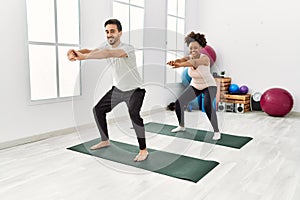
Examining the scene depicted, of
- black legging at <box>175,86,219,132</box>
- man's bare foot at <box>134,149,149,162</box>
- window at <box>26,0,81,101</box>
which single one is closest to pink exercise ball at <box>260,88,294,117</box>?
black legging at <box>175,86,219,132</box>

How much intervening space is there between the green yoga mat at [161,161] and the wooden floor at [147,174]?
0.09m

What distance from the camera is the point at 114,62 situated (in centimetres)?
269

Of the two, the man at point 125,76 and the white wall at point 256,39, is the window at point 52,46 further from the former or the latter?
the white wall at point 256,39

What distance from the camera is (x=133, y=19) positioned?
4688mm

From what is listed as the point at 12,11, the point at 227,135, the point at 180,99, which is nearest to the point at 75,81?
the point at 12,11

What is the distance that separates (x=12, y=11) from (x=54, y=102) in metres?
1.14

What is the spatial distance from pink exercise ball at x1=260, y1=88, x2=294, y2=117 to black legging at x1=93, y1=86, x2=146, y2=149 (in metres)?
3.08

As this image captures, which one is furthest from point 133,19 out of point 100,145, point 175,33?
point 100,145

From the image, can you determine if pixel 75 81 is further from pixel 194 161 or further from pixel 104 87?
pixel 194 161

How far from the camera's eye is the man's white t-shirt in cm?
261

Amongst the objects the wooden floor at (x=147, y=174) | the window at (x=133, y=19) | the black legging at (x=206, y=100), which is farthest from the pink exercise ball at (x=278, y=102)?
the window at (x=133, y=19)

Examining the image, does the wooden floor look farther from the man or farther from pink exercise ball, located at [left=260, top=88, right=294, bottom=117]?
pink exercise ball, located at [left=260, top=88, right=294, bottom=117]

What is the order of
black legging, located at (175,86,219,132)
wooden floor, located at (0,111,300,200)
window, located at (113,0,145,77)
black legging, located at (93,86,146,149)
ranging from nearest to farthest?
wooden floor, located at (0,111,300,200)
black legging, located at (93,86,146,149)
black legging, located at (175,86,219,132)
window, located at (113,0,145,77)

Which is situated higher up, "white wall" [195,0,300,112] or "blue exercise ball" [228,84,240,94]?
"white wall" [195,0,300,112]
